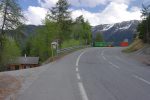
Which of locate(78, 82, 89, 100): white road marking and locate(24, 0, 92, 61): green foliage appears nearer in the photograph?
locate(78, 82, 89, 100): white road marking

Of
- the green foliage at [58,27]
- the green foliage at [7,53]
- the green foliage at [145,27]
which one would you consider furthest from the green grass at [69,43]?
the green foliage at [145,27]

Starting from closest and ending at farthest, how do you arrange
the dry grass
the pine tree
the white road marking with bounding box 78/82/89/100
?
the white road marking with bounding box 78/82/89/100 → the dry grass → the pine tree

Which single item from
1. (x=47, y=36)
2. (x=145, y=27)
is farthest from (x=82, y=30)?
(x=145, y=27)

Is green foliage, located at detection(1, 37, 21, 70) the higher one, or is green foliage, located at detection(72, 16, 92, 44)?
green foliage, located at detection(72, 16, 92, 44)

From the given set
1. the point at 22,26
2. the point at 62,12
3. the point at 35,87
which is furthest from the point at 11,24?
the point at 62,12

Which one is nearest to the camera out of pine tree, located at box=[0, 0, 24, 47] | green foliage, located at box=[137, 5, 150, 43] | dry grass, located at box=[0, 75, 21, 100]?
dry grass, located at box=[0, 75, 21, 100]

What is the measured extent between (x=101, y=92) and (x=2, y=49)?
35.2 metres

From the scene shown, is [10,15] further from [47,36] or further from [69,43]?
[47,36]

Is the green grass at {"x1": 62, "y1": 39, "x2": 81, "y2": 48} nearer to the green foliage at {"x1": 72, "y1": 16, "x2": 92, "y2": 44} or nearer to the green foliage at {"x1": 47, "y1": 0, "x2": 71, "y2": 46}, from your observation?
the green foliage at {"x1": 47, "y1": 0, "x2": 71, "y2": 46}

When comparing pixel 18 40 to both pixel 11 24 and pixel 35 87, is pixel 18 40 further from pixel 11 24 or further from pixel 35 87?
pixel 35 87

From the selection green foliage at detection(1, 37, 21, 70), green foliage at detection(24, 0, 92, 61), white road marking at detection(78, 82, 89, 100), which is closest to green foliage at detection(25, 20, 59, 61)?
green foliage at detection(24, 0, 92, 61)

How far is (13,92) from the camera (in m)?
13.6

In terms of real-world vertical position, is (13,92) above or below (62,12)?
below

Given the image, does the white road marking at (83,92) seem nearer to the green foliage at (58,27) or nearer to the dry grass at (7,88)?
the dry grass at (7,88)
